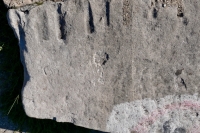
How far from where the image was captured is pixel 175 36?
134 centimetres

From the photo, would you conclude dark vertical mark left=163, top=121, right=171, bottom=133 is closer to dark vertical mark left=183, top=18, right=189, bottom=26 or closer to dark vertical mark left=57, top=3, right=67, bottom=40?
dark vertical mark left=183, top=18, right=189, bottom=26

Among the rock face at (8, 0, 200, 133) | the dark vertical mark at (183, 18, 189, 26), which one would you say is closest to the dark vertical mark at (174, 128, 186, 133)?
the rock face at (8, 0, 200, 133)

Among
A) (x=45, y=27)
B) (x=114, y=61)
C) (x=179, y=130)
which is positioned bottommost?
(x=179, y=130)

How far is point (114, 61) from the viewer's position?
139 cm

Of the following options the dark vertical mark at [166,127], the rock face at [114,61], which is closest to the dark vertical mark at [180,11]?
the rock face at [114,61]

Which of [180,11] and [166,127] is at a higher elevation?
[180,11]

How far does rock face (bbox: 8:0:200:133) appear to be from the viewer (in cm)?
134

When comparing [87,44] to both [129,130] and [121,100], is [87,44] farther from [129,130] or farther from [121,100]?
[129,130]

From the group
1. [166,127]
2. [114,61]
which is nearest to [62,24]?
[114,61]

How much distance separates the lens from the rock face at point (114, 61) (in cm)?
134

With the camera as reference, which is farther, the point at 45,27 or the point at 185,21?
the point at 45,27

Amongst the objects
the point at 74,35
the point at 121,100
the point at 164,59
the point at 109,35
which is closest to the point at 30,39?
the point at 74,35

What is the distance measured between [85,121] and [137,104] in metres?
0.26

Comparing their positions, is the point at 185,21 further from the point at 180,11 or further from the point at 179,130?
the point at 179,130
